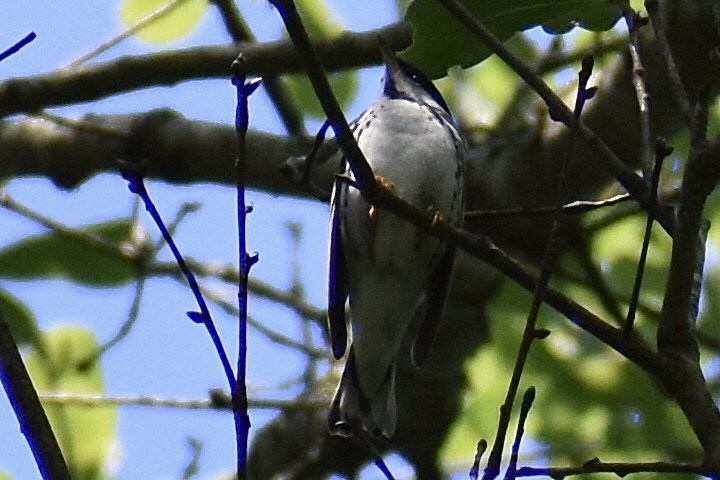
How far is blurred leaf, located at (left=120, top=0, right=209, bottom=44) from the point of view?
3846 millimetres

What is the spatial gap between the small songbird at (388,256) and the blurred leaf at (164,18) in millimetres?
631

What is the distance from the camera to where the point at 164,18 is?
12.8 feet

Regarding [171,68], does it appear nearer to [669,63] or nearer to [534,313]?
[669,63]

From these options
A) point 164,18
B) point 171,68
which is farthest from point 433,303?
point 164,18

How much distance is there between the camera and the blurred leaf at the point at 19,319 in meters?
3.56

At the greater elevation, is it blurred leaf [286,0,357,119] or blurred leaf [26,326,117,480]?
blurred leaf [286,0,357,119]

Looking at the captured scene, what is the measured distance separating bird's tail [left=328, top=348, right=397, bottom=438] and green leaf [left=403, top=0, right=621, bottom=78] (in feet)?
4.51

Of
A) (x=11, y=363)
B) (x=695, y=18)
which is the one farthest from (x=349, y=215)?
(x=11, y=363)

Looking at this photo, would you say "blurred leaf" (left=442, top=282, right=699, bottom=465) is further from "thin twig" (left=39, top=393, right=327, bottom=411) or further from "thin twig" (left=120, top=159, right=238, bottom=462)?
"thin twig" (left=120, top=159, right=238, bottom=462)

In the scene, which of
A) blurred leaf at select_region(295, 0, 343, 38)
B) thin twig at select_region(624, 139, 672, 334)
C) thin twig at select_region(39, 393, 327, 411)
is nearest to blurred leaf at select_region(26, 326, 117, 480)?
thin twig at select_region(39, 393, 327, 411)

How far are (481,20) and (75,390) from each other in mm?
1912

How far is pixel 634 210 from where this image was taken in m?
3.72

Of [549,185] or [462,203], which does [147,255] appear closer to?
[462,203]

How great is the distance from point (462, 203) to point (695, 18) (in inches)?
38.4
